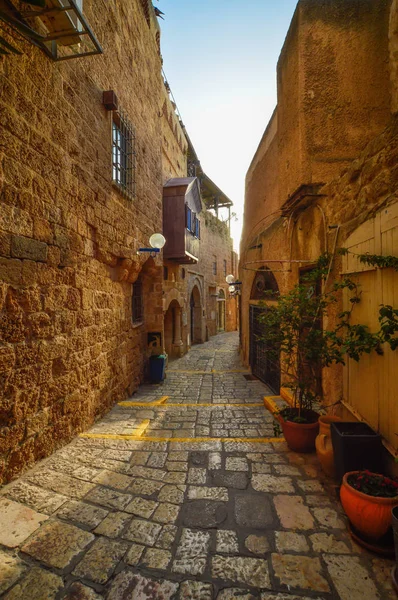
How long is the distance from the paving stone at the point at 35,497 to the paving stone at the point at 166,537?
3.03 feet

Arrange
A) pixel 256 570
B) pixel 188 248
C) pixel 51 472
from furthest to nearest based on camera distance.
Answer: pixel 188 248 → pixel 51 472 → pixel 256 570

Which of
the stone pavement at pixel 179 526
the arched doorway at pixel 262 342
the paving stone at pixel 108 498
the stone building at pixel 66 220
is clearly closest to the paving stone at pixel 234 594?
the stone pavement at pixel 179 526

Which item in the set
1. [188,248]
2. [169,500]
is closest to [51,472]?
[169,500]

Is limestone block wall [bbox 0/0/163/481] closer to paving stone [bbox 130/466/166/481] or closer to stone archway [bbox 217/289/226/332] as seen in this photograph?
paving stone [bbox 130/466/166/481]

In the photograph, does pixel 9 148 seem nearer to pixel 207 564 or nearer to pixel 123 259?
pixel 123 259

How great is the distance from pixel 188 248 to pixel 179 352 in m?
4.37

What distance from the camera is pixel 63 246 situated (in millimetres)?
3312

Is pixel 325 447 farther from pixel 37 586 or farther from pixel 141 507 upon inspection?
pixel 37 586

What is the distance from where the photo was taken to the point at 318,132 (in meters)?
4.40

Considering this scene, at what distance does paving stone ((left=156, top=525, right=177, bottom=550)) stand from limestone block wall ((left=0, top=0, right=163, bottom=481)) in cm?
152

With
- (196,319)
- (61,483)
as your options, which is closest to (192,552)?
(61,483)

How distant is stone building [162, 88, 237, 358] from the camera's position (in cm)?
946

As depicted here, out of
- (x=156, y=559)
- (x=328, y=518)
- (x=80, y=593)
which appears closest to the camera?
(x=80, y=593)

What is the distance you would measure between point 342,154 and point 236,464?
4780 mm
